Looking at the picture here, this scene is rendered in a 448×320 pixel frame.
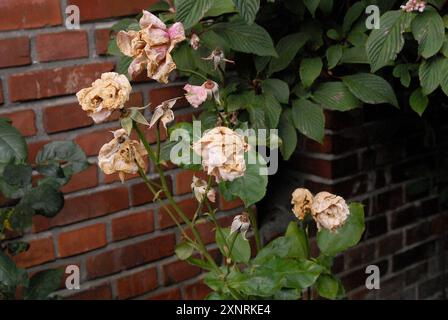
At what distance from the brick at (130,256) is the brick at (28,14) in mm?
523

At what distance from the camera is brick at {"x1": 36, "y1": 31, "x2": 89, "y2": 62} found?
1.29m

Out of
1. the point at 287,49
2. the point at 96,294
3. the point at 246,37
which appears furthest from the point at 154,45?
the point at 96,294

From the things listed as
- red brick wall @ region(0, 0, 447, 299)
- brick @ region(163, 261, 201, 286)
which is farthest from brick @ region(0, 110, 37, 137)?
brick @ region(163, 261, 201, 286)

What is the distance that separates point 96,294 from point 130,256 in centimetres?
11

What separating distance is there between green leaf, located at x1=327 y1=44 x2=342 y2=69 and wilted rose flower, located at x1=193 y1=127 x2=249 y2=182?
1.47 ft

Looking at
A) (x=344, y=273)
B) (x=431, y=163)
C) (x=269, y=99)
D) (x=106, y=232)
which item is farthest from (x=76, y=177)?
(x=431, y=163)

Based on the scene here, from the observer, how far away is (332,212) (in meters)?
0.99

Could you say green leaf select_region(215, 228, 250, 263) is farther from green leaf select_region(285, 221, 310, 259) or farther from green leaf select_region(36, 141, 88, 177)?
green leaf select_region(36, 141, 88, 177)

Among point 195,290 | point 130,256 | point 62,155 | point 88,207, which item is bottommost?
point 195,290

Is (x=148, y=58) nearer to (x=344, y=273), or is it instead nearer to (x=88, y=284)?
(x=88, y=284)

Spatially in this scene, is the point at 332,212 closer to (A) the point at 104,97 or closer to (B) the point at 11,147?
(A) the point at 104,97

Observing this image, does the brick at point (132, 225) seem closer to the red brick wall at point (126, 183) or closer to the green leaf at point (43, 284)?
the red brick wall at point (126, 183)
